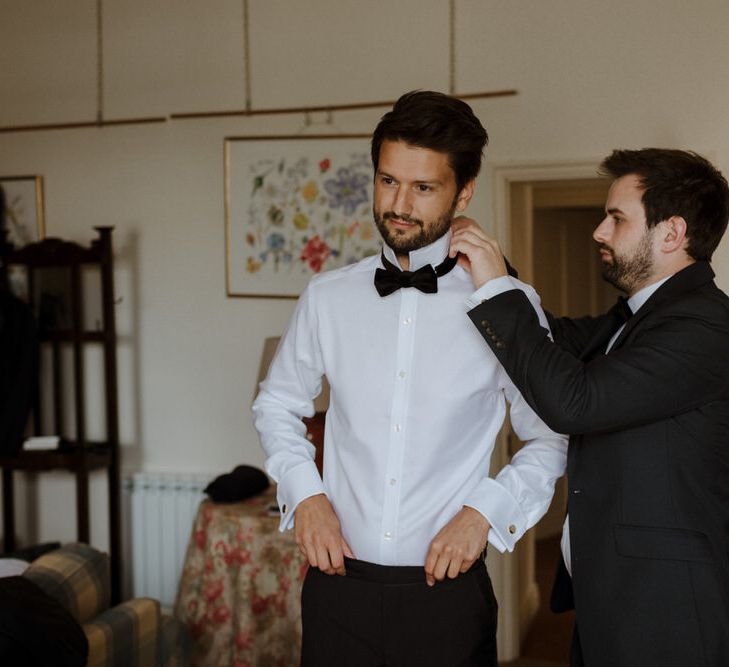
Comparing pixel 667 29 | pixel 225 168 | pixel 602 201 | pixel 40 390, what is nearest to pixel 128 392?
pixel 40 390

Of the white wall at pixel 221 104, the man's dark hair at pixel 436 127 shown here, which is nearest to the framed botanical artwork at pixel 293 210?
the white wall at pixel 221 104

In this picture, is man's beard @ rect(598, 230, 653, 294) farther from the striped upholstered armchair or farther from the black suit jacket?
the striped upholstered armchair

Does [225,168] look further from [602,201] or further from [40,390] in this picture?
[602,201]

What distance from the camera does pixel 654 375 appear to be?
5.45ft

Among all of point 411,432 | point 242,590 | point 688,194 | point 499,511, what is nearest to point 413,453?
point 411,432

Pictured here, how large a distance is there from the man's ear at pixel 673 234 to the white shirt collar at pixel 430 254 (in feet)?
1.34

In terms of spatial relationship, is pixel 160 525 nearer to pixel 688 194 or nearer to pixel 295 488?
pixel 295 488

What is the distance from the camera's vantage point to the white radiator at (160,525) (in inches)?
175

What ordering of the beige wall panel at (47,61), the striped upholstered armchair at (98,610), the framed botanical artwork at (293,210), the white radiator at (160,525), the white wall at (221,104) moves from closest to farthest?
the striped upholstered armchair at (98,610) < the white wall at (221,104) < the framed botanical artwork at (293,210) < the white radiator at (160,525) < the beige wall panel at (47,61)

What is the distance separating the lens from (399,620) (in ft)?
5.52

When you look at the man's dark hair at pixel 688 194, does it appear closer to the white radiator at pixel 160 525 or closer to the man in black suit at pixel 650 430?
the man in black suit at pixel 650 430

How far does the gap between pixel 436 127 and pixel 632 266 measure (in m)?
Result: 0.48

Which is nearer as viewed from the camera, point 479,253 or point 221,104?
point 479,253

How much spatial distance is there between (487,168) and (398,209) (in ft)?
7.69
